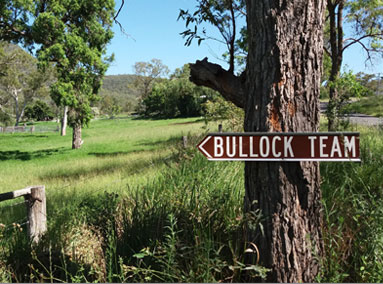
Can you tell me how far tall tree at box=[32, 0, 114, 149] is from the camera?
19.5 metres

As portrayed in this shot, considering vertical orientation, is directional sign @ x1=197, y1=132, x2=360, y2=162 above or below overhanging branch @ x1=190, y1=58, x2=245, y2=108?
below

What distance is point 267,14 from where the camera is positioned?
2680 millimetres

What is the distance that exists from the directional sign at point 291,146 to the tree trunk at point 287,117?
0.11 metres

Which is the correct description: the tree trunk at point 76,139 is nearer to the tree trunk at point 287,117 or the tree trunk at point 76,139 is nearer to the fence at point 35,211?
the fence at point 35,211

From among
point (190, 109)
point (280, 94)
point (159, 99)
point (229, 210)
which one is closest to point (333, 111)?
point (229, 210)

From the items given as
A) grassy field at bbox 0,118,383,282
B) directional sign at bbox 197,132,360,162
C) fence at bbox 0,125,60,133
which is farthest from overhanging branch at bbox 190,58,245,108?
fence at bbox 0,125,60,133

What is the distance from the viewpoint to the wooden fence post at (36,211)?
4387 mm

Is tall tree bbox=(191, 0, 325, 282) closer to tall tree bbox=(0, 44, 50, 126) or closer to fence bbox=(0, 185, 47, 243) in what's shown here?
fence bbox=(0, 185, 47, 243)

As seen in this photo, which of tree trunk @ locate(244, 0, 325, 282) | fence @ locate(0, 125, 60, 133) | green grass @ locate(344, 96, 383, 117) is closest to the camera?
tree trunk @ locate(244, 0, 325, 282)

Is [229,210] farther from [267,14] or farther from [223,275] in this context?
[267,14]

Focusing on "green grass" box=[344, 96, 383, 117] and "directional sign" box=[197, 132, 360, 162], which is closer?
"directional sign" box=[197, 132, 360, 162]

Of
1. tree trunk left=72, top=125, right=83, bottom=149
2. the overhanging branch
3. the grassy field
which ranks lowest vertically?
the grassy field

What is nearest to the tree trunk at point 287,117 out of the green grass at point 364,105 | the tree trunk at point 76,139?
the green grass at point 364,105

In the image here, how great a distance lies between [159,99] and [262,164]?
7550 centimetres
